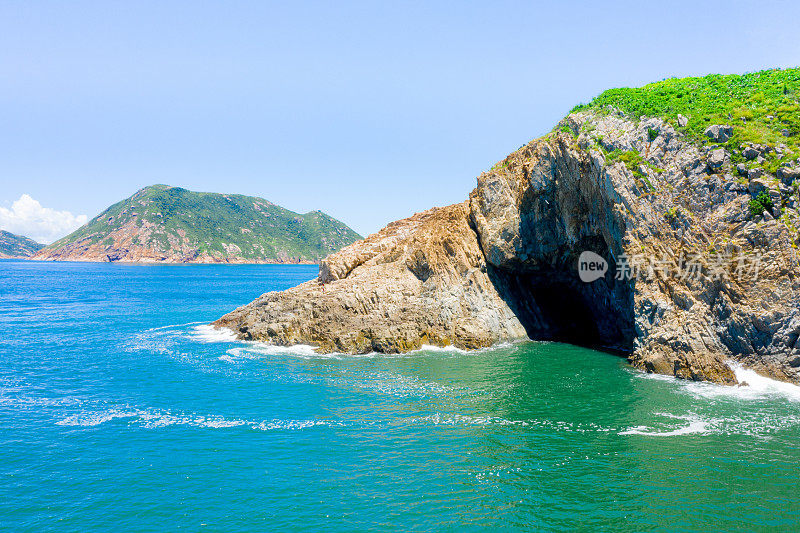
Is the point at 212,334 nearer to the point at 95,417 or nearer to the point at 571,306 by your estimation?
the point at 95,417

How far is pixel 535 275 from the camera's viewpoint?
59938 millimetres

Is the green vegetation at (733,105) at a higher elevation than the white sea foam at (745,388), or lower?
higher

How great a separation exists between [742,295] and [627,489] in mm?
23643

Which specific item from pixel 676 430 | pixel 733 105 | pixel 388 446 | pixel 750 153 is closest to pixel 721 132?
pixel 750 153

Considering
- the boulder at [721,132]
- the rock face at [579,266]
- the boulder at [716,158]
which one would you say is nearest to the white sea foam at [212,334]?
the rock face at [579,266]

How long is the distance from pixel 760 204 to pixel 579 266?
19.1 m

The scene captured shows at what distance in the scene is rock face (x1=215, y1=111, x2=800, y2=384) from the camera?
3719 centimetres

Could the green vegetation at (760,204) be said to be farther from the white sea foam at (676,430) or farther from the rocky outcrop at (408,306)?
the rocky outcrop at (408,306)

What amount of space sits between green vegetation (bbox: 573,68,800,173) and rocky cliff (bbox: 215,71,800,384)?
574mm

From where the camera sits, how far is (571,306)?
63156 mm

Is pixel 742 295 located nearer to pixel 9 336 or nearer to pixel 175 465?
pixel 175 465

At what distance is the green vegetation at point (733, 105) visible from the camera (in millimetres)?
39938

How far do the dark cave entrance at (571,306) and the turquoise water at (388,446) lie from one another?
803 centimetres

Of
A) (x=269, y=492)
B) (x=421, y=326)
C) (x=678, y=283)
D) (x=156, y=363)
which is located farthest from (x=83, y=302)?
(x=678, y=283)
